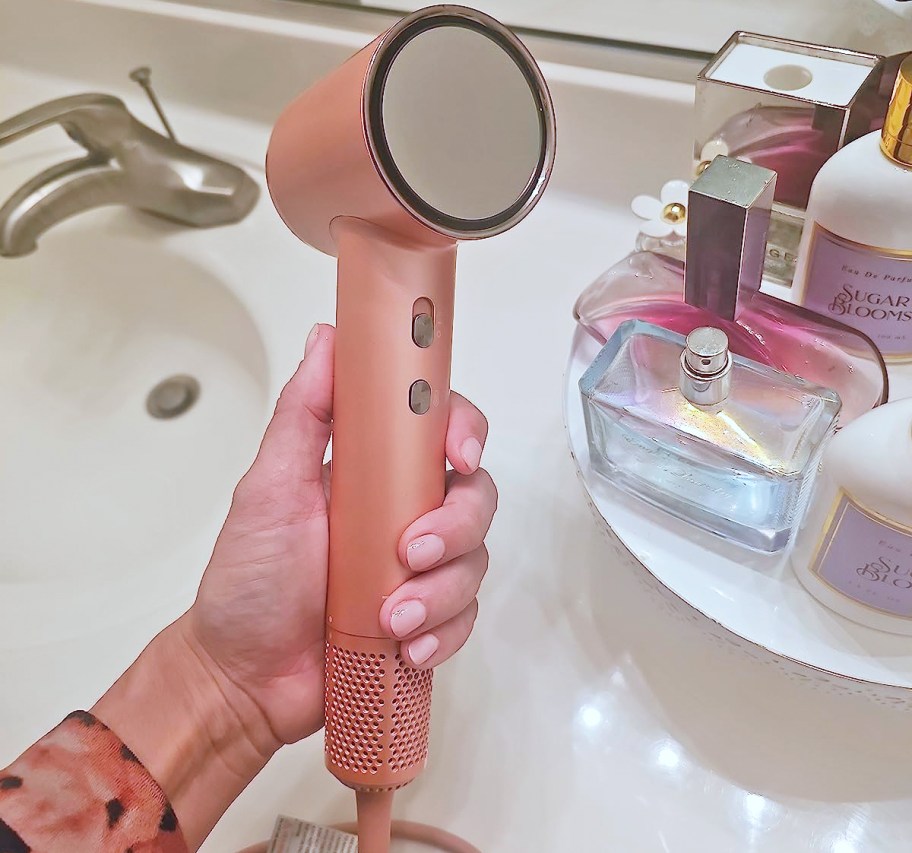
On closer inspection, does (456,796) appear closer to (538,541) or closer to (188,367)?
(538,541)

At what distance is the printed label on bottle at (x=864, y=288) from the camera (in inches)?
15.0

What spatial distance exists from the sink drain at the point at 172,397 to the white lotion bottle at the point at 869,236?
51cm

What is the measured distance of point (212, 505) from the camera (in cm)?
62

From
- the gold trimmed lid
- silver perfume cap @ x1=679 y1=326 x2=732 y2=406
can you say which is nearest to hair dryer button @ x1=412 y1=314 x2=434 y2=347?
silver perfume cap @ x1=679 y1=326 x2=732 y2=406

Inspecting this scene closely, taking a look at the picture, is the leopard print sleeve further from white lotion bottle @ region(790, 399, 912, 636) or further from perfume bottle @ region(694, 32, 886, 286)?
perfume bottle @ region(694, 32, 886, 286)

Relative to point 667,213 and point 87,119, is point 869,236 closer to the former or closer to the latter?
point 667,213

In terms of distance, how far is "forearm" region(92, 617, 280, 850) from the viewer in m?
0.38

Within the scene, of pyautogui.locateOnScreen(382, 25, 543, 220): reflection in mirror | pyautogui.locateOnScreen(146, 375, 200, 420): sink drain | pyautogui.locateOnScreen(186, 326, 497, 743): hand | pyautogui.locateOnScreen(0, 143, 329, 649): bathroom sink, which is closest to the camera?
pyautogui.locateOnScreen(382, 25, 543, 220): reflection in mirror

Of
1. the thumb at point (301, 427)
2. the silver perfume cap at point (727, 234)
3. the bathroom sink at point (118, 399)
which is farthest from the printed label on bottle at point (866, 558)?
the bathroom sink at point (118, 399)

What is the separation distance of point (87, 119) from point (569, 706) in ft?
1.86

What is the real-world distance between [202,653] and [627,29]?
0.49 meters

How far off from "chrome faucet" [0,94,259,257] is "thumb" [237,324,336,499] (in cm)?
32

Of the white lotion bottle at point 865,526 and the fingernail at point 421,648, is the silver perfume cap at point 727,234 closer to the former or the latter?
the white lotion bottle at point 865,526

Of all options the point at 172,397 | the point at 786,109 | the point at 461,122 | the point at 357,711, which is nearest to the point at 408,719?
the point at 357,711
